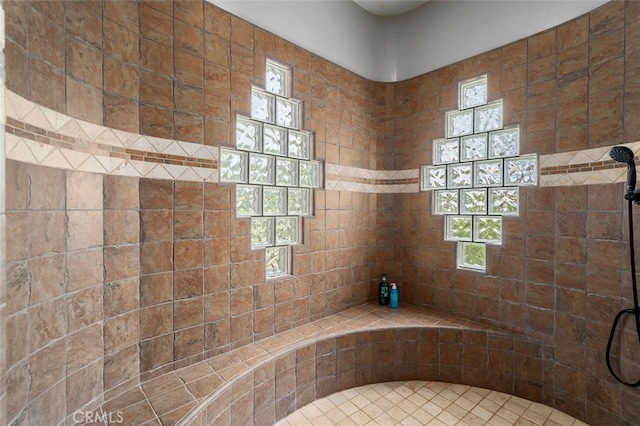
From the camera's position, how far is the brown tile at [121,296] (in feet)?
4.43

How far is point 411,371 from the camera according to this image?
7.19 ft

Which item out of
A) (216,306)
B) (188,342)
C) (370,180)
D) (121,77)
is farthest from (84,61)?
(370,180)

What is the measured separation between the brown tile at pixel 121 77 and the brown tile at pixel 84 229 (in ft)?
2.11

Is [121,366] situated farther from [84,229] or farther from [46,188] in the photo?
[46,188]

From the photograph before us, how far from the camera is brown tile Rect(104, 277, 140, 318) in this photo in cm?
135

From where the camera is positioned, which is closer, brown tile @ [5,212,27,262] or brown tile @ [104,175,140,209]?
brown tile @ [5,212,27,262]

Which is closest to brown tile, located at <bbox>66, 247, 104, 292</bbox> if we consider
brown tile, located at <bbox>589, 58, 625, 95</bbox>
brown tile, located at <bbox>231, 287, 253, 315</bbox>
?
brown tile, located at <bbox>231, 287, 253, 315</bbox>

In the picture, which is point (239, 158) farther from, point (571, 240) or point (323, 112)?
point (571, 240)

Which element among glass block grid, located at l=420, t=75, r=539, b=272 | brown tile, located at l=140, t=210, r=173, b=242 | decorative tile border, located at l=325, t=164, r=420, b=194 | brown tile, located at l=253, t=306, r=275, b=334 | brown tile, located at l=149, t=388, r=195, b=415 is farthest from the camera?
decorative tile border, located at l=325, t=164, r=420, b=194

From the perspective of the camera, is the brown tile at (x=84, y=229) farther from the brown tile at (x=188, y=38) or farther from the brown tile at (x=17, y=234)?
the brown tile at (x=188, y=38)

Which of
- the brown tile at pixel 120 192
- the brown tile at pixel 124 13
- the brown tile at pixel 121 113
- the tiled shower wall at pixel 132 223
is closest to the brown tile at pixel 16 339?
the tiled shower wall at pixel 132 223

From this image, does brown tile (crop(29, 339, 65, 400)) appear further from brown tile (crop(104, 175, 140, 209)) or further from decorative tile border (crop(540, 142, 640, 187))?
decorative tile border (crop(540, 142, 640, 187))

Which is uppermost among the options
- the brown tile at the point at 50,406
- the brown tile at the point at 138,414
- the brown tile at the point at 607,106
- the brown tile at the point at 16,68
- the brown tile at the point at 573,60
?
the brown tile at the point at 573,60

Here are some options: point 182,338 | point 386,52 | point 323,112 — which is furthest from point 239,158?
point 386,52
